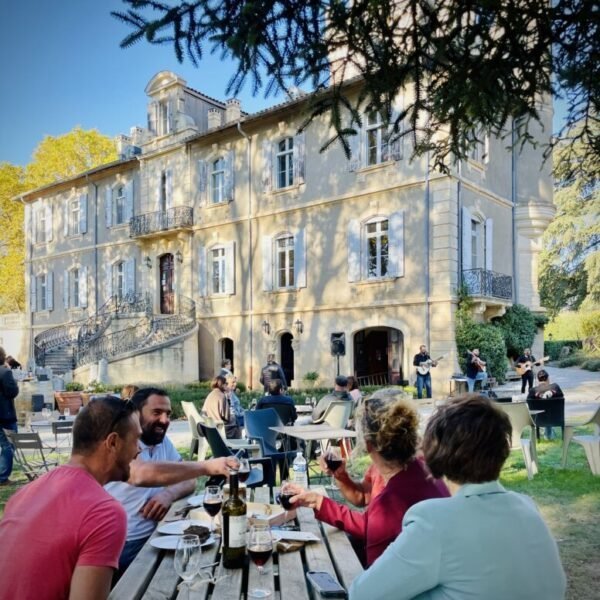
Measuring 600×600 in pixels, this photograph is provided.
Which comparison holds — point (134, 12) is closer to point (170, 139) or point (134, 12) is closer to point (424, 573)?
point (424, 573)

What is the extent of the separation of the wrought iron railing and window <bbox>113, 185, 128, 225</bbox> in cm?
1480

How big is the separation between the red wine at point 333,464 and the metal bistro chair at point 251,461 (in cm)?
287

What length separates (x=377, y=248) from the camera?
16.6 metres

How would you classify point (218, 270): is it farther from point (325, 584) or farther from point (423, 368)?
point (325, 584)

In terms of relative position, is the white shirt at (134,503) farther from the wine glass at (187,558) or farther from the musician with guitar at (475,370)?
the musician with guitar at (475,370)

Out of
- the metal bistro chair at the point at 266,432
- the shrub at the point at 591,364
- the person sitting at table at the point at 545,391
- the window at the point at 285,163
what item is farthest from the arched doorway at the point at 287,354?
the shrub at the point at 591,364

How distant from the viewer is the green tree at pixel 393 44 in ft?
11.9

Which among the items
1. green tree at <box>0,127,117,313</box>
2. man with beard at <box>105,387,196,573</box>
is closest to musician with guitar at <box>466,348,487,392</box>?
man with beard at <box>105,387,196,573</box>

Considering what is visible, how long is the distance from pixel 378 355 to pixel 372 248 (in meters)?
4.29

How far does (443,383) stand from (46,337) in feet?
59.0

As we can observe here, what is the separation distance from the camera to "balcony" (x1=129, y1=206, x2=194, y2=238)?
2108 centimetres

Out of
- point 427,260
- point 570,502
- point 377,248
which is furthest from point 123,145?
point 570,502

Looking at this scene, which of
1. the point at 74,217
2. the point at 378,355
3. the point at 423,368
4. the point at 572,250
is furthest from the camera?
the point at 572,250

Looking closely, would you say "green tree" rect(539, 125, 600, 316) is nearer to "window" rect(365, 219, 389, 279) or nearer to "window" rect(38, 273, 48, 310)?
"window" rect(365, 219, 389, 279)
